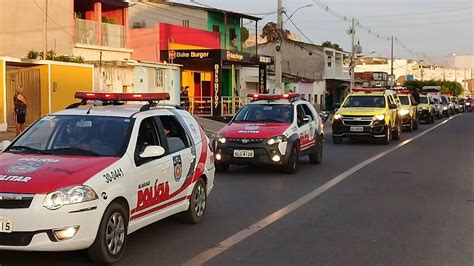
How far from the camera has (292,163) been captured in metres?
13.7

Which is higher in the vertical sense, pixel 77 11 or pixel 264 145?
pixel 77 11

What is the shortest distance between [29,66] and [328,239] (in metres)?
19.9

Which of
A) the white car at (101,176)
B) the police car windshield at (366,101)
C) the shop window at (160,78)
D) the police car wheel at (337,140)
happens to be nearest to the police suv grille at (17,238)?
the white car at (101,176)

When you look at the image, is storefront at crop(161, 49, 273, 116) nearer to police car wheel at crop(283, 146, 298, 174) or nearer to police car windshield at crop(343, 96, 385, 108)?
police car windshield at crop(343, 96, 385, 108)

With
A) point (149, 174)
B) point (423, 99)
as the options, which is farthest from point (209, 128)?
point (149, 174)

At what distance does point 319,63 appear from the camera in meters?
72.0

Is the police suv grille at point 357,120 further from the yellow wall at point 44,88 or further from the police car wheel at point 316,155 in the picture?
the yellow wall at point 44,88

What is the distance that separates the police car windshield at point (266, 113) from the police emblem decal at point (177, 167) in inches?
269

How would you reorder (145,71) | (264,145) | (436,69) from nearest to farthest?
1. (264,145)
2. (145,71)
3. (436,69)

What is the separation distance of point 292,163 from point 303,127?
126 centimetres

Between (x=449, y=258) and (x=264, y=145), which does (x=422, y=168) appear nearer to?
(x=264, y=145)

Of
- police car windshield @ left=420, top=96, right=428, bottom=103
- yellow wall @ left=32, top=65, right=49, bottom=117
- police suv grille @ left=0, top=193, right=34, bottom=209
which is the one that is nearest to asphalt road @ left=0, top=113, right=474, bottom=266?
police suv grille @ left=0, top=193, right=34, bottom=209

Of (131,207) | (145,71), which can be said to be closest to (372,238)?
(131,207)

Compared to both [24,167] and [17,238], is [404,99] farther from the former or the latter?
[17,238]
